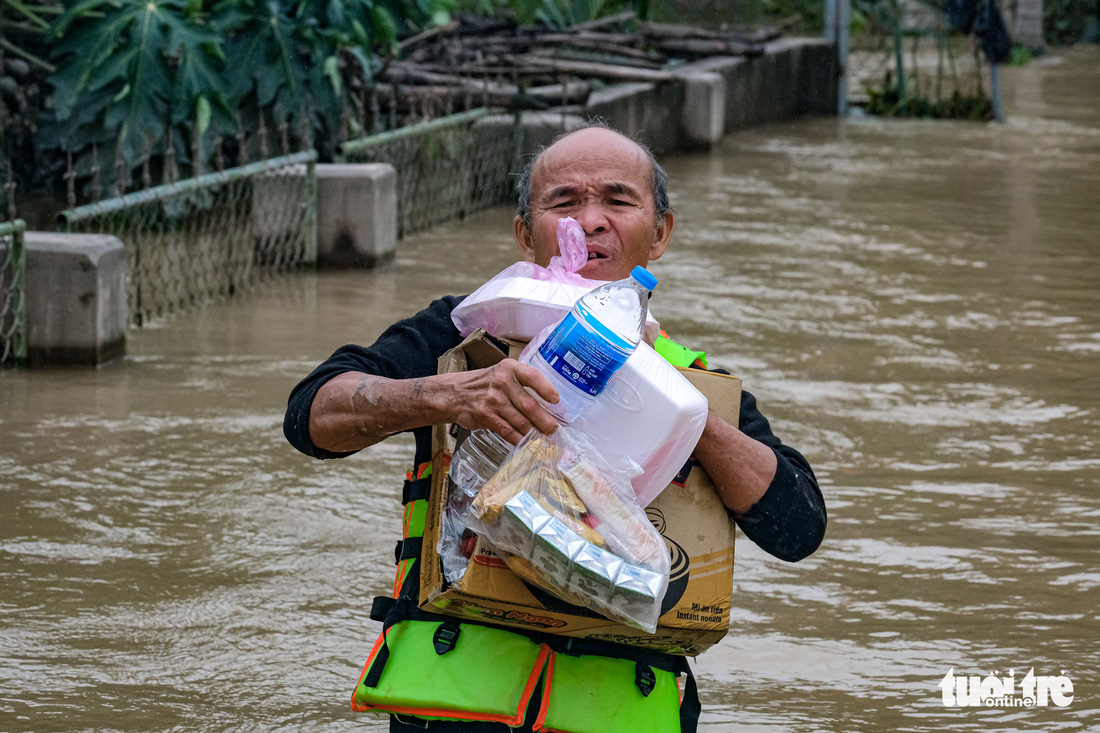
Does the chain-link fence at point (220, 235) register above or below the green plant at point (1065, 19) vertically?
below

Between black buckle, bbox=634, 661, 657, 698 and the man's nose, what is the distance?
731mm

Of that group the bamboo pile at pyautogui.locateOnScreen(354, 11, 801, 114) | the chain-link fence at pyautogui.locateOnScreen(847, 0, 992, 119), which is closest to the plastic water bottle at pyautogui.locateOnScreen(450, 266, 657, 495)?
the bamboo pile at pyautogui.locateOnScreen(354, 11, 801, 114)

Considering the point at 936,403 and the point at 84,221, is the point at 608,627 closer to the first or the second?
the point at 936,403

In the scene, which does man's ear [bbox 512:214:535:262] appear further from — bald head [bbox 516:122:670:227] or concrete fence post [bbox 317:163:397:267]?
concrete fence post [bbox 317:163:397:267]

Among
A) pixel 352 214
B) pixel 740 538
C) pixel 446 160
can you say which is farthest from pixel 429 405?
pixel 446 160

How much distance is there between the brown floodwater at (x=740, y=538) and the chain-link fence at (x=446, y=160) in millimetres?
601

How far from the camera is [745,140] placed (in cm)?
1573

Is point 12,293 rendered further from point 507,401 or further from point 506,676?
point 507,401

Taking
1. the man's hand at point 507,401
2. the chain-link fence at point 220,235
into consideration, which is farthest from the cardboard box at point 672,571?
the chain-link fence at point 220,235

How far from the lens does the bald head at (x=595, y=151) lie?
8.61 feet

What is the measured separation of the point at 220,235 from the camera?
27.0ft

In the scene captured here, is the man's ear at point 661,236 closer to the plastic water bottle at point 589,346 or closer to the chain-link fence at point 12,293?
the plastic water bottle at point 589,346

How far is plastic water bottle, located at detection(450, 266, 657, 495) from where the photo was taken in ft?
6.84

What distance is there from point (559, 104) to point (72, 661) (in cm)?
833
